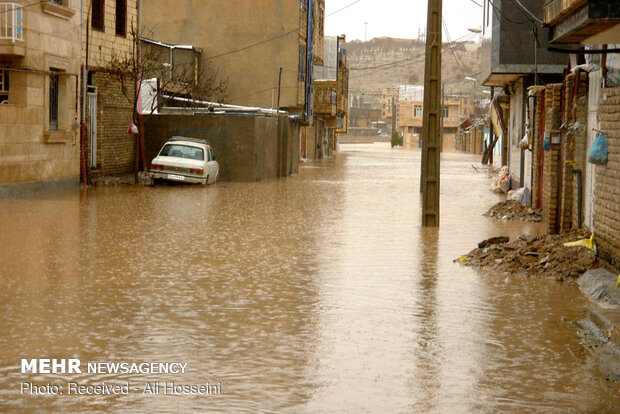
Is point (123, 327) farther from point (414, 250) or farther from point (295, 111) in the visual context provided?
point (295, 111)

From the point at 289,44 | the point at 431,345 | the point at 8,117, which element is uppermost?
the point at 289,44

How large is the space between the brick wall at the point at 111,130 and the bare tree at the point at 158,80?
0.37 m

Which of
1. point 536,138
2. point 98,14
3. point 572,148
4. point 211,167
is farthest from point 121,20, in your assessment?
point 572,148

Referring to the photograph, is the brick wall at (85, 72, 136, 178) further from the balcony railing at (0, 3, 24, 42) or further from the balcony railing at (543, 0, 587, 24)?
the balcony railing at (543, 0, 587, 24)

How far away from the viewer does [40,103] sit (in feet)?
81.3

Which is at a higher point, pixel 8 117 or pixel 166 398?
pixel 8 117

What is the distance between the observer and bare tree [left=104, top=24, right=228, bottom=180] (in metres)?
30.4

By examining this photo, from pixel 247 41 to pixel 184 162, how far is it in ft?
62.6

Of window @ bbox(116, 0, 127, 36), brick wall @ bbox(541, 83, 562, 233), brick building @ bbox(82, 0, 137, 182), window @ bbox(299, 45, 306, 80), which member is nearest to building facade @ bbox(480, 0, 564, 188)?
brick wall @ bbox(541, 83, 562, 233)

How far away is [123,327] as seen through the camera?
331 inches

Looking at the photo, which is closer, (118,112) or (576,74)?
(576,74)

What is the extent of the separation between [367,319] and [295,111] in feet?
136

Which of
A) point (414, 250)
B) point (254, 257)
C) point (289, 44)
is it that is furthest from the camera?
point (289, 44)

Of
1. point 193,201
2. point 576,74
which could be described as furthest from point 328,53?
point 576,74
